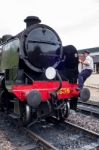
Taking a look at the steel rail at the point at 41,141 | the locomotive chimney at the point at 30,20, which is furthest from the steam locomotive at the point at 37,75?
the steel rail at the point at 41,141

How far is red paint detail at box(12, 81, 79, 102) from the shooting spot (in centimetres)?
728

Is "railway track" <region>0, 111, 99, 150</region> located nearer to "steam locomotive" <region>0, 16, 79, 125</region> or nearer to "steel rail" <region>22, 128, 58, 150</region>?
"steel rail" <region>22, 128, 58, 150</region>

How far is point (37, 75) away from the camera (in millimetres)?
8344

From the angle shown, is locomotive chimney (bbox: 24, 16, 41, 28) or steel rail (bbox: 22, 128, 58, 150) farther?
locomotive chimney (bbox: 24, 16, 41, 28)

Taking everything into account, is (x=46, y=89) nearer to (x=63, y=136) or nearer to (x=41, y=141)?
(x=63, y=136)

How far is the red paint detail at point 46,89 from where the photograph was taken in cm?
728

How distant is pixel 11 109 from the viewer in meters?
8.65

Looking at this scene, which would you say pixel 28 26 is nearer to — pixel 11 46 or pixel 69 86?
pixel 11 46

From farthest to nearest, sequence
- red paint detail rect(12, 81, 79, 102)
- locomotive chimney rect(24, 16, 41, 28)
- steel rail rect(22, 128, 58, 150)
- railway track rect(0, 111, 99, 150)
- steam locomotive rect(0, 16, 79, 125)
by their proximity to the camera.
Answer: locomotive chimney rect(24, 16, 41, 28)
steam locomotive rect(0, 16, 79, 125)
red paint detail rect(12, 81, 79, 102)
railway track rect(0, 111, 99, 150)
steel rail rect(22, 128, 58, 150)

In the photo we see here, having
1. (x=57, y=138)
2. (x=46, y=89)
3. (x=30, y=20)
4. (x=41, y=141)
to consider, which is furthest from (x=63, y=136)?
(x=30, y=20)

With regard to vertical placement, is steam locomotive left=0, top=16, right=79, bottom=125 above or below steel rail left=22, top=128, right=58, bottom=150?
above


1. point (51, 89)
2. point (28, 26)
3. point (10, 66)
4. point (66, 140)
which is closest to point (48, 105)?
point (51, 89)

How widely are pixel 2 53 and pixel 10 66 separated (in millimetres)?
1470

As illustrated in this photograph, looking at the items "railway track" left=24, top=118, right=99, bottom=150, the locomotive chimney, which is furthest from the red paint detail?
the locomotive chimney
